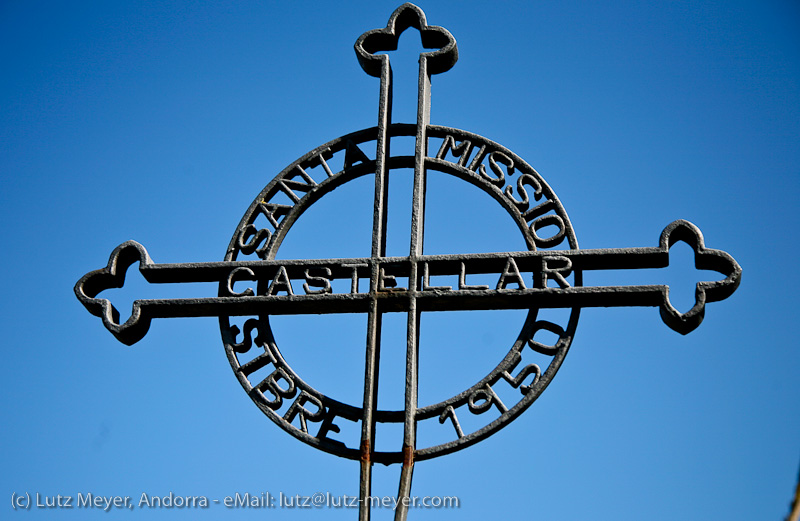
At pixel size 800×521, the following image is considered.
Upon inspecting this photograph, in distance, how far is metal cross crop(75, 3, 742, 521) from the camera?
5750 mm

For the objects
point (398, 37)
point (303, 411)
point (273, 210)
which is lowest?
point (303, 411)

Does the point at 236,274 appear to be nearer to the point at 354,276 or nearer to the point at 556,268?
the point at 354,276

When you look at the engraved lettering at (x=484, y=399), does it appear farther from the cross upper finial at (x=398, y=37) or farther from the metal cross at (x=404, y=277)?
the cross upper finial at (x=398, y=37)

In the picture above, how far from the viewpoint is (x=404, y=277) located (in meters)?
6.08

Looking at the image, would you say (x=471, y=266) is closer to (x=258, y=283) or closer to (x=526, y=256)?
(x=526, y=256)

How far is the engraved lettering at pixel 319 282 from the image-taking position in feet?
20.0

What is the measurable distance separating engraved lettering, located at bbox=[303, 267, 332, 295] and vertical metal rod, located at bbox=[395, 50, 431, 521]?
44 cm

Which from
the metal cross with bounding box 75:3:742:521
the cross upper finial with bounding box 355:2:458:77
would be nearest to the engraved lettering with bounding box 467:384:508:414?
the metal cross with bounding box 75:3:742:521

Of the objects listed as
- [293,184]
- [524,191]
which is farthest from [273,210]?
[524,191]

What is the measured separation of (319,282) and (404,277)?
0.44 m

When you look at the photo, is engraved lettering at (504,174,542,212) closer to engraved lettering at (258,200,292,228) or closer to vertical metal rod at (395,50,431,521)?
vertical metal rod at (395,50,431,521)

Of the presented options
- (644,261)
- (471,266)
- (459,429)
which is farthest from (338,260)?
(644,261)

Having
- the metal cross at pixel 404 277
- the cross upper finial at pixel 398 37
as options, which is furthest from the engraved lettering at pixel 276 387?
the cross upper finial at pixel 398 37

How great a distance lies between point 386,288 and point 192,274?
1.10 meters
